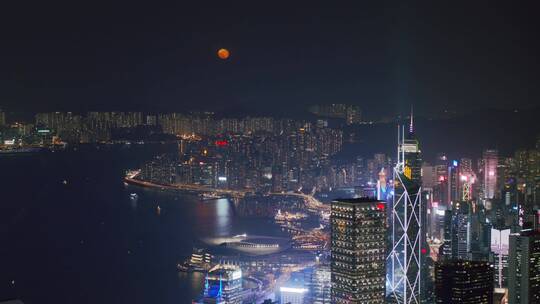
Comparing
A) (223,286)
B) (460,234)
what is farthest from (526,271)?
(223,286)

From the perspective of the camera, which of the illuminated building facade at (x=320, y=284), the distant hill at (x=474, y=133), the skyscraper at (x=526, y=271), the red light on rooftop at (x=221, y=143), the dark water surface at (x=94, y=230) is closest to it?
the skyscraper at (x=526, y=271)

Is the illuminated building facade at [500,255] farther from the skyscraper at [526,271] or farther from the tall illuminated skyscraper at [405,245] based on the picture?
the tall illuminated skyscraper at [405,245]

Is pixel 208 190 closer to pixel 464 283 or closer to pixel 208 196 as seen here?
pixel 208 196

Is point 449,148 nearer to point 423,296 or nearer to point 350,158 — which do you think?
point 350,158

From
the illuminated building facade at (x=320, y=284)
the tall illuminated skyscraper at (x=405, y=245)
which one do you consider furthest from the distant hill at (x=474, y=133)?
the illuminated building facade at (x=320, y=284)

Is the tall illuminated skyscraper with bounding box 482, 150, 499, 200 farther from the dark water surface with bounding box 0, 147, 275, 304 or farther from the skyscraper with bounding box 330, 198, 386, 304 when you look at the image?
the skyscraper with bounding box 330, 198, 386, 304
